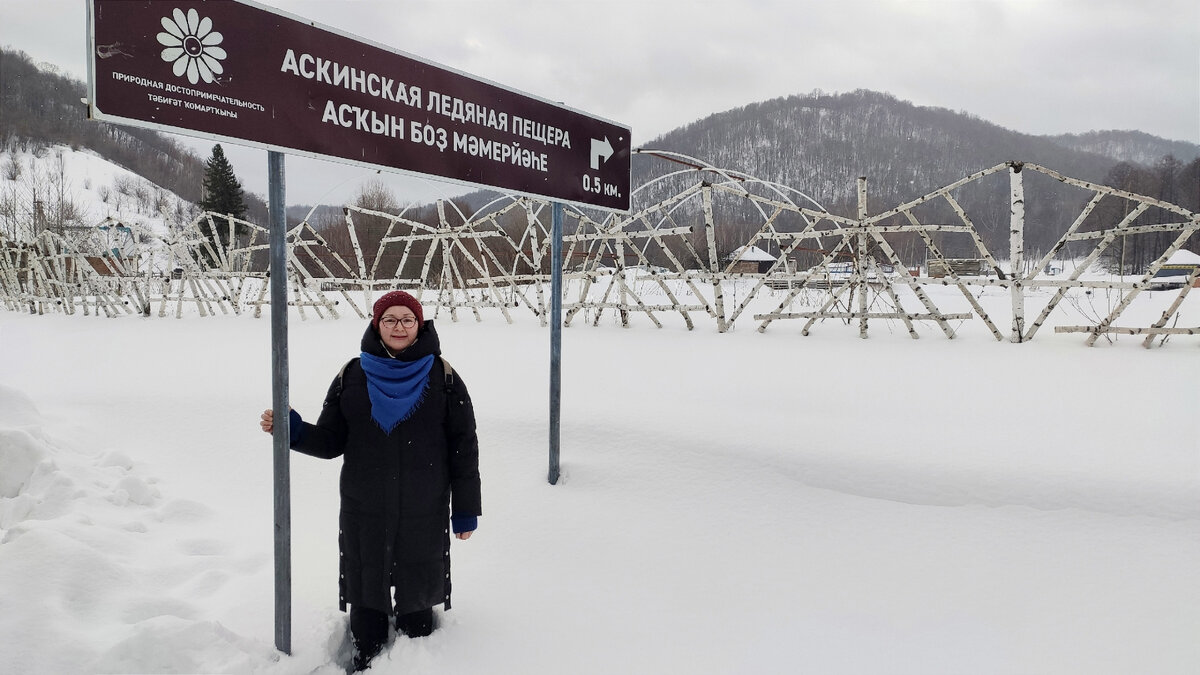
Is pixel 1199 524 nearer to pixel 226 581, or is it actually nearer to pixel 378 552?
pixel 378 552

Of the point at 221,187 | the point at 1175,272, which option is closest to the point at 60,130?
the point at 221,187

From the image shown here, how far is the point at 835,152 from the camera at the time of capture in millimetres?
128625

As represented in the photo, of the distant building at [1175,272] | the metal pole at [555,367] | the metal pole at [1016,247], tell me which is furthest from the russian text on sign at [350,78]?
the distant building at [1175,272]

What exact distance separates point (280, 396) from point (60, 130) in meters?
123

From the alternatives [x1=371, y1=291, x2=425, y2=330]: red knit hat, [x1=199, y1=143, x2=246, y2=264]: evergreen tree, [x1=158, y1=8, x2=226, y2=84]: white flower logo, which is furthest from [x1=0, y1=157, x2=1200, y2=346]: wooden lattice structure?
[x1=199, y1=143, x2=246, y2=264]: evergreen tree

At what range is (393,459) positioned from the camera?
2.24 metres

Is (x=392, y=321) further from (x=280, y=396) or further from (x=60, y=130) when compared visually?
(x=60, y=130)

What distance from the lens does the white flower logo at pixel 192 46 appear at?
5.73 feet

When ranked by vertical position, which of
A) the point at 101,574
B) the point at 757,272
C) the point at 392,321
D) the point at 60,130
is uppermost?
the point at 60,130

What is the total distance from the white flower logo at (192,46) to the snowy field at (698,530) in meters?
1.83

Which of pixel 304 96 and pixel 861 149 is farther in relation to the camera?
pixel 861 149

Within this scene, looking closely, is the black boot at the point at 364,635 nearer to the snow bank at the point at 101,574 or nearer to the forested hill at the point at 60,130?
the snow bank at the point at 101,574

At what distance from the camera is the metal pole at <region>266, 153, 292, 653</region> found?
205cm

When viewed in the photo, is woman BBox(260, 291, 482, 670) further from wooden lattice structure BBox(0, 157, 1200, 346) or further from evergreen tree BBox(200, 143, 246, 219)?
evergreen tree BBox(200, 143, 246, 219)
